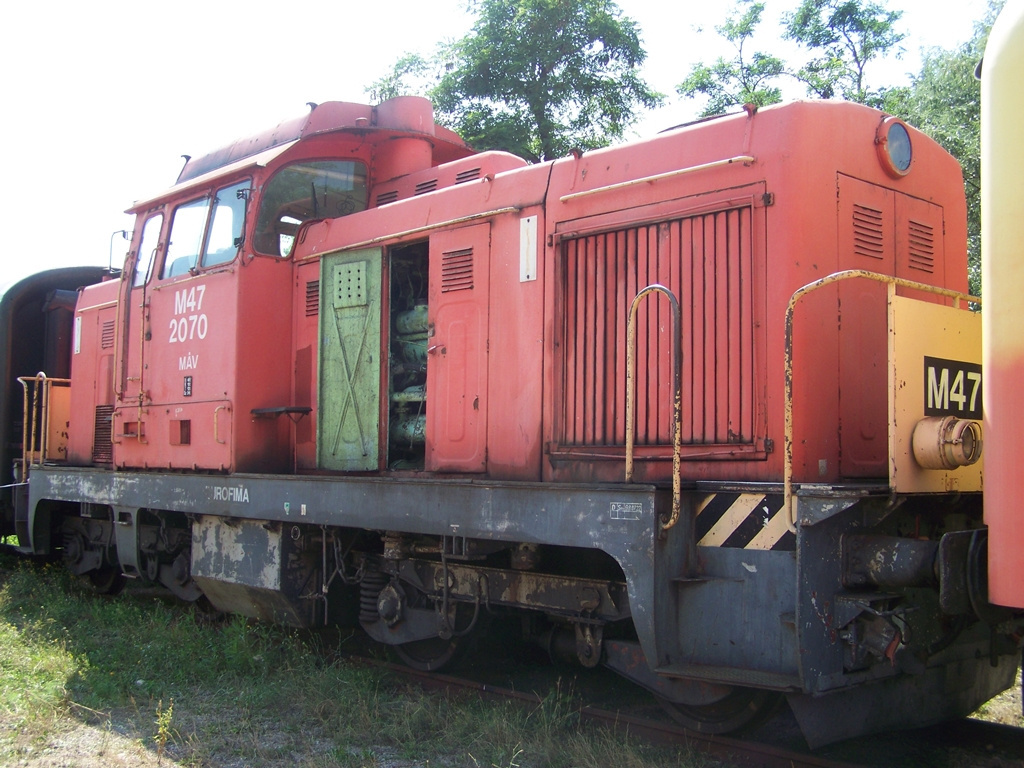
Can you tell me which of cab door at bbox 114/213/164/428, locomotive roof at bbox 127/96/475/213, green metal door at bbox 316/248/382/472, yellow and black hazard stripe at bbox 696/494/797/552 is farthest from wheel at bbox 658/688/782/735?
cab door at bbox 114/213/164/428

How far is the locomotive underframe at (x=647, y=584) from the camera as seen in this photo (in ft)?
12.0

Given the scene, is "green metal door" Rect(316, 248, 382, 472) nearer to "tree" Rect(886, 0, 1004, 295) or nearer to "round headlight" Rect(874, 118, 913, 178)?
"round headlight" Rect(874, 118, 913, 178)

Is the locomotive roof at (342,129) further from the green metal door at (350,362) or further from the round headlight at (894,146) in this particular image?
the round headlight at (894,146)

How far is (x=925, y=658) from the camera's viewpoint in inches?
153

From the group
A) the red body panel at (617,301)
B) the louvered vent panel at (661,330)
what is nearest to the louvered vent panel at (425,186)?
the red body panel at (617,301)

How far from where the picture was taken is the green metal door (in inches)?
238

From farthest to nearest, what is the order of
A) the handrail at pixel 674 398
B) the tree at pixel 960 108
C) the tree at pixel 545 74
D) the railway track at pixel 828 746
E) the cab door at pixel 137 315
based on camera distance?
the tree at pixel 545 74, the tree at pixel 960 108, the cab door at pixel 137 315, the railway track at pixel 828 746, the handrail at pixel 674 398

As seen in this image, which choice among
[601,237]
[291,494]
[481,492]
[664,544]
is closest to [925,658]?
[664,544]

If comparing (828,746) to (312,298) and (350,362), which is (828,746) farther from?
(312,298)

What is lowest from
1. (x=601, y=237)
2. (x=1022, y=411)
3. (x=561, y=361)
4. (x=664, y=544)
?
(x=664, y=544)

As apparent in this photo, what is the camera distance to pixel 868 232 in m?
4.54

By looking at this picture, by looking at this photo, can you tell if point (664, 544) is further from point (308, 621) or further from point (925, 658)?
point (308, 621)

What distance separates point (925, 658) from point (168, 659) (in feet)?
15.0

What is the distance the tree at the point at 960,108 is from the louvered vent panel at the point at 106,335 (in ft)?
34.9
